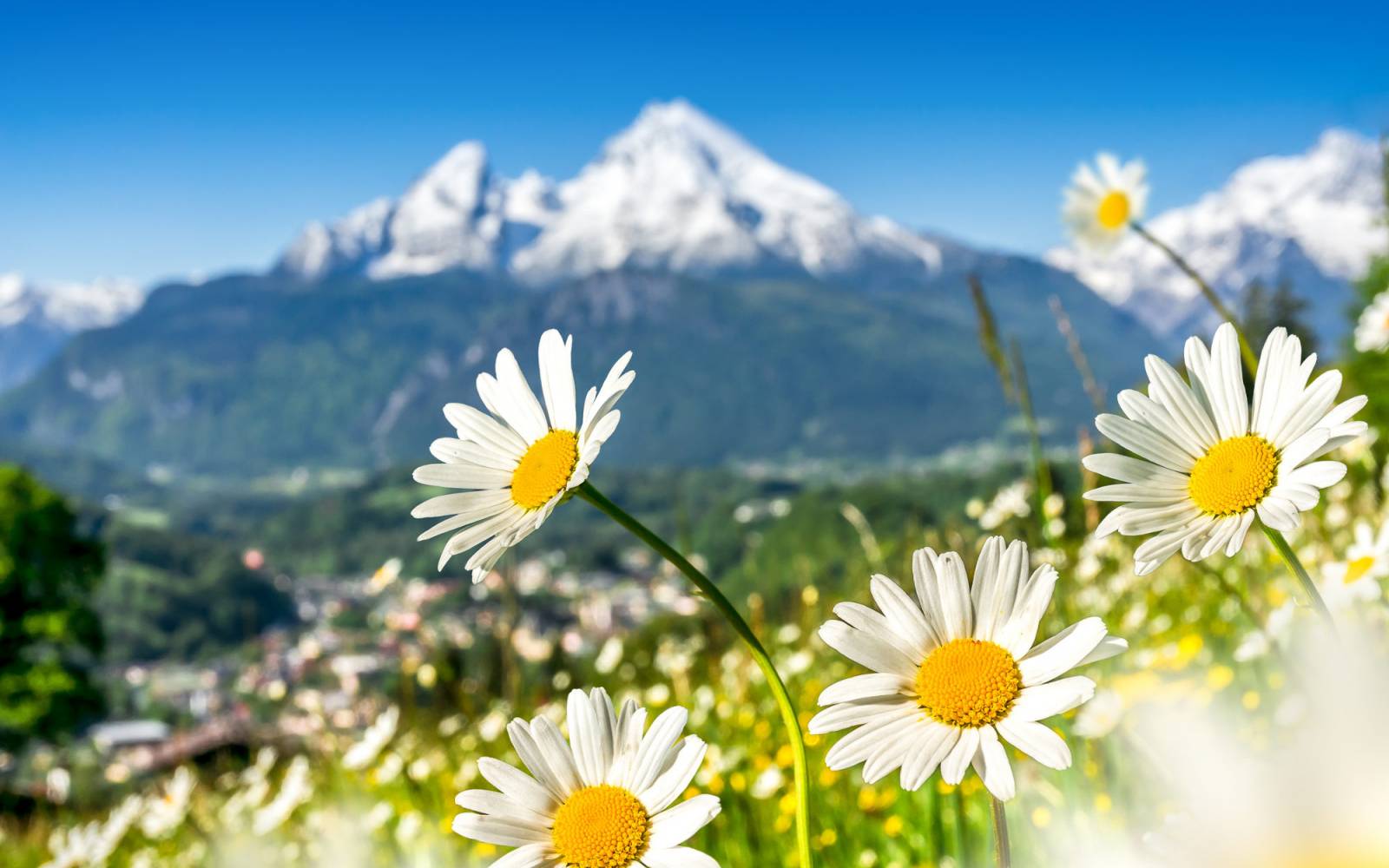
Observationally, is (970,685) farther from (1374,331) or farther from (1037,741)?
(1374,331)

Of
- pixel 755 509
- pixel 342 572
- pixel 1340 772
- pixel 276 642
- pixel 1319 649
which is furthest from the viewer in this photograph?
pixel 342 572

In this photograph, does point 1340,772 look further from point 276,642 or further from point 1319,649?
point 276,642

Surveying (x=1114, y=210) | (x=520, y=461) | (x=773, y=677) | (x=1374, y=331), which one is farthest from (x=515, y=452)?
(x=1374, y=331)

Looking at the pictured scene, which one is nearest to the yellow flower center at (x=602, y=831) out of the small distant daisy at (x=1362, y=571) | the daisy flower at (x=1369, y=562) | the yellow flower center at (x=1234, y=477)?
the yellow flower center at (x=1234, y=477)

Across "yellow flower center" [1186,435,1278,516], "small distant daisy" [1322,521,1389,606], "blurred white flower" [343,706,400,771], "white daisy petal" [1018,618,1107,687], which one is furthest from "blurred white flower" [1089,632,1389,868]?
"blurred white flower" [343,706,400,771]

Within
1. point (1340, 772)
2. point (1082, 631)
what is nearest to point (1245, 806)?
point (1340, 772)

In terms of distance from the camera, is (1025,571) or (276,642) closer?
(1025,571)

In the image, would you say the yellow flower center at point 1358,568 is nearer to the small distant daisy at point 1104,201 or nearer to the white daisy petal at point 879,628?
the small distant daisy at point 1104,201
